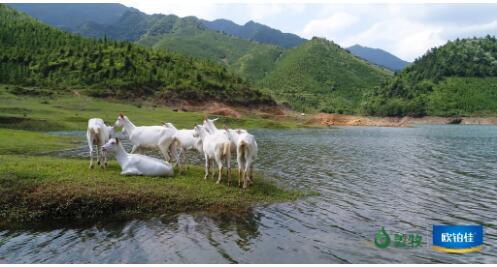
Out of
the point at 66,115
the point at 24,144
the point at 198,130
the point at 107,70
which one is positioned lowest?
the point at 24,144

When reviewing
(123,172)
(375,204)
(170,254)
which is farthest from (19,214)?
(375,204)

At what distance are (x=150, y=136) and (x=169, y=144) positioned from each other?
103cm

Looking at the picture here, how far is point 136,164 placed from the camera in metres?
19.6

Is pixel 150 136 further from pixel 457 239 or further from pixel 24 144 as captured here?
pixel 24 144

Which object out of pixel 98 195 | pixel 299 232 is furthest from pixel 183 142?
pixel 299 232

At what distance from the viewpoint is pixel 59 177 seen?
690 inches

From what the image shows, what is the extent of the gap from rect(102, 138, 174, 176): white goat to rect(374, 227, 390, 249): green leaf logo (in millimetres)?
9839

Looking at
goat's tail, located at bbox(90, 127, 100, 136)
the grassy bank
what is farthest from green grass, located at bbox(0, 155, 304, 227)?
goat's tail, located at bbox(90, 127, 100, 136)

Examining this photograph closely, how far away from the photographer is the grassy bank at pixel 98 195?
15477 millimetres

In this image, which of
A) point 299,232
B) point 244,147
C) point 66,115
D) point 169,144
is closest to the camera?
point 299,232

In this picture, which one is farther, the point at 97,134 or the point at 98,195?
the point at 97,134

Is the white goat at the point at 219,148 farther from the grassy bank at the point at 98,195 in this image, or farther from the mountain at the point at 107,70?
the mountain at the point at 107,70

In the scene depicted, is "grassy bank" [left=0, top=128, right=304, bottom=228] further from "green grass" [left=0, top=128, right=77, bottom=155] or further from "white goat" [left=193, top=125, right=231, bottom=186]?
"green grass" [left=0, top=128, right=77, bottom=155]

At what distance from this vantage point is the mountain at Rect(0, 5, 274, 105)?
100188 millimetres
